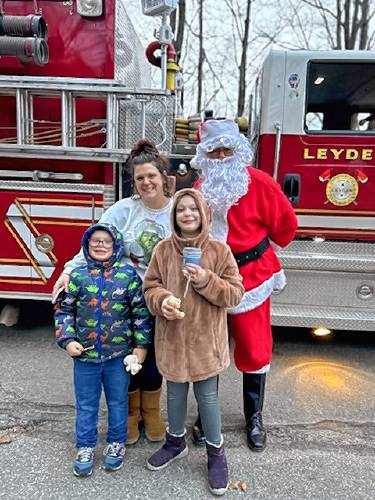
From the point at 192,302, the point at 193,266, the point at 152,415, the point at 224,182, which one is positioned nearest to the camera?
the point at 193,266

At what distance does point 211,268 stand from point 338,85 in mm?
2280

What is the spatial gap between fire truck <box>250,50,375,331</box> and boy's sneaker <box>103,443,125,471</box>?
160 centimetres

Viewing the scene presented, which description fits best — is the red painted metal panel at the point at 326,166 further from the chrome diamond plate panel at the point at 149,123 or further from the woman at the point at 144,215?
the woman at the point at 144,215

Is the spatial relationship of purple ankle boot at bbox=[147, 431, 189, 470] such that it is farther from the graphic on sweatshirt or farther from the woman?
the graphic on sweatshirt

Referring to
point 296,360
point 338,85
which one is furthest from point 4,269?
point 338,85

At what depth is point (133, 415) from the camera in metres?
2.58

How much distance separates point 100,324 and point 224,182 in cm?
86

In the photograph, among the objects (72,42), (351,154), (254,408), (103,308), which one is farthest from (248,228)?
(72,42)

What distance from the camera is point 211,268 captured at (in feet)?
6.93

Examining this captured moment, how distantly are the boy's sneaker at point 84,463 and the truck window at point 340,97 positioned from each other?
2493mm

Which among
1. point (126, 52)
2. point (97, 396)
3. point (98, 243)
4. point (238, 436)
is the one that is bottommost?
point (238, 436)

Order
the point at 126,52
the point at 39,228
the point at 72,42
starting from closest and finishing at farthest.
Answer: the point at 39,228
the point at 72,42
the point at 126,52

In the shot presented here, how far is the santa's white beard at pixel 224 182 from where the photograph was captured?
2322 millimetres

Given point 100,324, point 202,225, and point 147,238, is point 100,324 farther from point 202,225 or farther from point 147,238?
point 202,225
